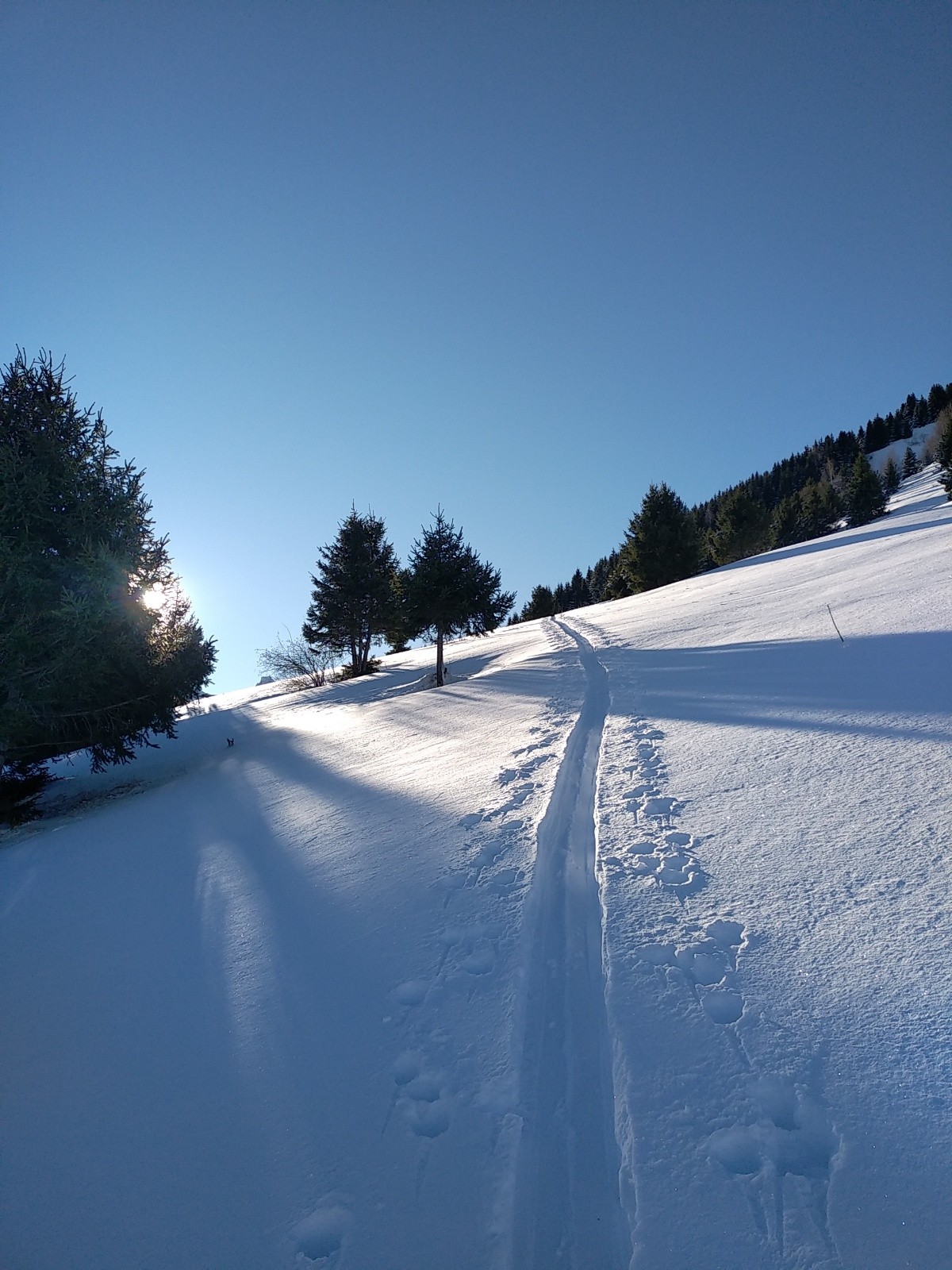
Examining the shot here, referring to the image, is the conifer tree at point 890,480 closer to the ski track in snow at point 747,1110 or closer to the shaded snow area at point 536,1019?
the shaded snow area at point 536,1019

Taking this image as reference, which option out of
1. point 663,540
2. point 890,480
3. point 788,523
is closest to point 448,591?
point 663,540

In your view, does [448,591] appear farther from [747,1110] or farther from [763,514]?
[763,514]

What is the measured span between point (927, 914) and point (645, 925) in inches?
58.6

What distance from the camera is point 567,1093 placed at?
8.11 ft

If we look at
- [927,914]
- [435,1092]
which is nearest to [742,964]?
[927,914]

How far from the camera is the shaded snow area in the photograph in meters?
2.00

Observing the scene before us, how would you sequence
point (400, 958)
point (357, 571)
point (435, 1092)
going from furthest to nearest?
point (357, 571)
point (400, 958)
point (435, 1092)

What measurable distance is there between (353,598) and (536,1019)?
26579 mm

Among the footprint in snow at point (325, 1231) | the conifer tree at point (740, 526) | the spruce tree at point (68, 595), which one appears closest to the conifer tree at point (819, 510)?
A: the conifer tree at point (740, 526)

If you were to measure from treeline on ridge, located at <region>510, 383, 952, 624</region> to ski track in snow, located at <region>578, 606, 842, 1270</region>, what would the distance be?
2953cm

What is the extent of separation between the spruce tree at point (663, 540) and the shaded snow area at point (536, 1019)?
31.8 m

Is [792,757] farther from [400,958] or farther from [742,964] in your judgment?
[400,958]

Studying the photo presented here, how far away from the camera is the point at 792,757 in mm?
4852

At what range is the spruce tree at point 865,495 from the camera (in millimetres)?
50344
